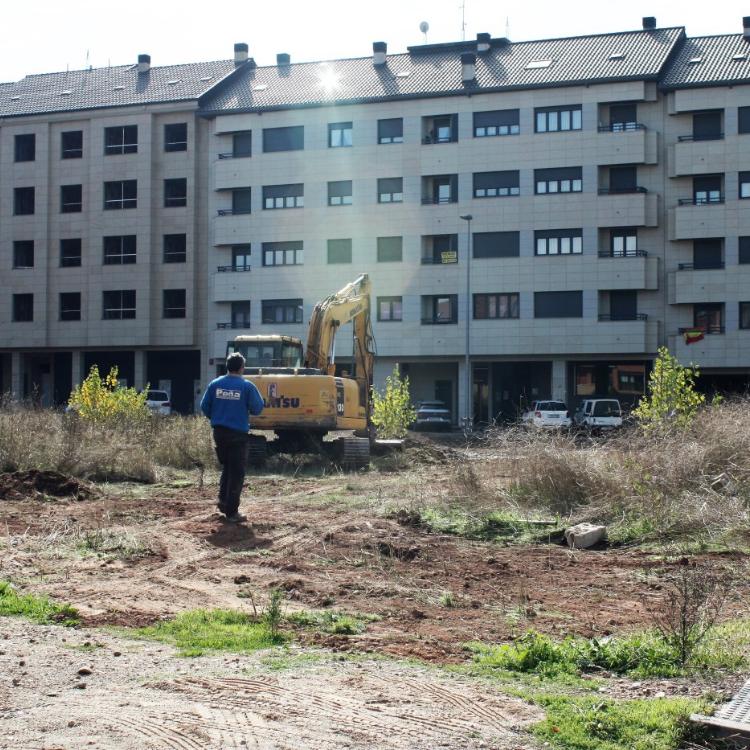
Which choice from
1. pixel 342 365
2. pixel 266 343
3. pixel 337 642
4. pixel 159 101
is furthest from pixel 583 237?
pixel 337 642

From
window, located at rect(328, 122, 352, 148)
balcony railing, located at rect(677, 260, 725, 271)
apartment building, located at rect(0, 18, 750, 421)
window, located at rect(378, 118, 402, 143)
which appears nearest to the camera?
balcony railing, located at rect(677, 260, 725, 271)

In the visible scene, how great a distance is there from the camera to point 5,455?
17.6m

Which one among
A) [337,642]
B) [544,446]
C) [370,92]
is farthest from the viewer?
[370,92]

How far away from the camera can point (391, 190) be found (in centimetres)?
5294

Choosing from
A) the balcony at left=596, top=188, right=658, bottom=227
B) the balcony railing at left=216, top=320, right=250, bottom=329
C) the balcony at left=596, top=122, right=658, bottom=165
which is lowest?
the balcony railing at left=216, top=320, right=250, bottom=329

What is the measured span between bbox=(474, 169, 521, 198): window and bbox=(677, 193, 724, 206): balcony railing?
7.71 meters

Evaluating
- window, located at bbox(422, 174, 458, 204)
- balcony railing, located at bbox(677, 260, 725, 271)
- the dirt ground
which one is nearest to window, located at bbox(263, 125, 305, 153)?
window, located at bbox(422, 174, 458, 204)

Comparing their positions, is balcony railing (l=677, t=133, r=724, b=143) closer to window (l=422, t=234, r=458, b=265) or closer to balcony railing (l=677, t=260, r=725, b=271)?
balcony railing (l=677, t=260, r=725, b=271)

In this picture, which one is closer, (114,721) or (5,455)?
(114,721)

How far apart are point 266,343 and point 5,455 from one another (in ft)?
28.7

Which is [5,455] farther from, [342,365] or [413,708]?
[342,365]

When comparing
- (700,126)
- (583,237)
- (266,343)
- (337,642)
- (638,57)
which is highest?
(638,57)

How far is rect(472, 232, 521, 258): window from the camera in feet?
168

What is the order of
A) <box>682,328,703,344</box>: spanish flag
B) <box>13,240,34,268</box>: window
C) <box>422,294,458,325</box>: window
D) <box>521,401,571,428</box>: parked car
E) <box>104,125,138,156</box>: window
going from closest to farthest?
<box>521,401,571,428</box>: parked car
<box>682,328,703,344</box>: spanish flag
<box>422,294,458,325</box>: window
<box>104,125,138,156</box>: window
<box>13,240,34,268</box>: window
